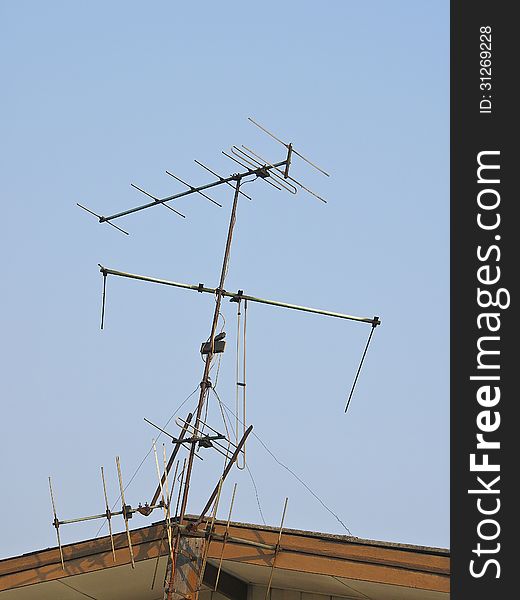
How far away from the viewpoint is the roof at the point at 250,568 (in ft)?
23.4

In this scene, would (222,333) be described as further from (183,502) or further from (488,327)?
(488,327)

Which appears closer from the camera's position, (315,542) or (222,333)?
(315,542)

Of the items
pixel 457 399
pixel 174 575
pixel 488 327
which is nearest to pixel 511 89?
pixel 488 327

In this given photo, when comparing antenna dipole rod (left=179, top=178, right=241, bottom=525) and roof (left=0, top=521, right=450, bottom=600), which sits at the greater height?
antenna dipole rod (left=179, top=178, right=241, bottom=525)

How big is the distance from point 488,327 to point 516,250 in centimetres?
47

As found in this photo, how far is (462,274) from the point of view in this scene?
21.5 ft

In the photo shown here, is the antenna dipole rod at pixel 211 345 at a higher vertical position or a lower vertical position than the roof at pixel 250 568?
higher

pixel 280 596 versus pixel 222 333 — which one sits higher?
pixel 222 333

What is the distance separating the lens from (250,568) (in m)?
7.93

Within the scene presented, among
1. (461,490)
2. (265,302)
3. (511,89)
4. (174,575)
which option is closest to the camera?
(461,490)

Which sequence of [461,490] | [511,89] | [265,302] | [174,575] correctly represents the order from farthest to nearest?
[265,302], [174,575], [511,89], [461,490]

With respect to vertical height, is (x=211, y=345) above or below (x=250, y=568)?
above

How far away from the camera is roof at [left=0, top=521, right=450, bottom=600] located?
7.14 m

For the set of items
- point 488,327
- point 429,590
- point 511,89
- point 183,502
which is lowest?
point 429,590
